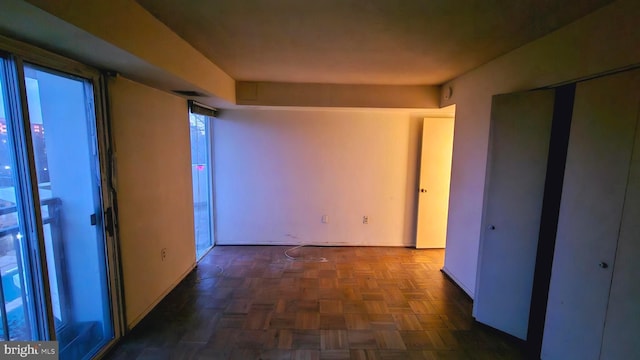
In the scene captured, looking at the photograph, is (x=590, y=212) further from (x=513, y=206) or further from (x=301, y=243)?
(x=301, y=243)

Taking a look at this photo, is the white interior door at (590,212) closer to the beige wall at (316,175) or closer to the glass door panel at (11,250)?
the beige wall at (316,175)

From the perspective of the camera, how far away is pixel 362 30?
5.78 ft

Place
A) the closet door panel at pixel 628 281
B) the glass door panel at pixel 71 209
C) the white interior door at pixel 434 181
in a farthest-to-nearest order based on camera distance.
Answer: the white interior door at pixel 434 181, the glass door panel at pixel 71 209, the closet door panel at pixel 628 281

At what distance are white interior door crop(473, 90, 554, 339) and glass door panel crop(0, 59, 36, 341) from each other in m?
2.93

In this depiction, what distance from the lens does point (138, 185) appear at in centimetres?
225

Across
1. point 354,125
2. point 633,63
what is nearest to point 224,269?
Answer: point 354,125

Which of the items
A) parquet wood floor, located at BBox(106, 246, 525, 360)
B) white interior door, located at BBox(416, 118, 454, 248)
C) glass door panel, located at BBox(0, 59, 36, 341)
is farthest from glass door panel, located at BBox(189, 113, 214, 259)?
white interior door, located at BBox(416, 118, 454, 248)

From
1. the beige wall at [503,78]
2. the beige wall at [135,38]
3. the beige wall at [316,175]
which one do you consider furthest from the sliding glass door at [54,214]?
the beige wall at [503,78]

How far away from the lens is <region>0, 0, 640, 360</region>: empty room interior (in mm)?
1424

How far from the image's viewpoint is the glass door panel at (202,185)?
3.70m

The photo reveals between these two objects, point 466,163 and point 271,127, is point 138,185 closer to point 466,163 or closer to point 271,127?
point 271,127

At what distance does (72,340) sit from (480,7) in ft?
10.5

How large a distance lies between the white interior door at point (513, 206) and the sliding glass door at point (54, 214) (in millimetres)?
2811

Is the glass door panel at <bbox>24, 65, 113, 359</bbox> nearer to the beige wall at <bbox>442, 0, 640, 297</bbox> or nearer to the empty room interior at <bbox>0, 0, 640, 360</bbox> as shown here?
the empty room interior at <bbox>0, 0, 640, 360</bbox>
